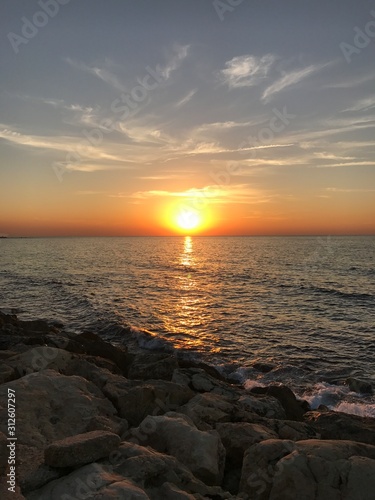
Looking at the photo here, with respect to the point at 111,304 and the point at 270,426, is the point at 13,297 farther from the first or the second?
the point at 270,426

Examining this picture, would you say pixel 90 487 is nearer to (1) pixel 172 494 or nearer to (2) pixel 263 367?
(1) pixel 172 494

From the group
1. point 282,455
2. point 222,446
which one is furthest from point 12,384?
point 282,455

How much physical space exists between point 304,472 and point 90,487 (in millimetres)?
3902

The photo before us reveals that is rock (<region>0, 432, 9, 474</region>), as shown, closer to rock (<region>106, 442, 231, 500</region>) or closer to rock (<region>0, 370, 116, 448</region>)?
rock (<region>0, 370, 116, 448</region>)

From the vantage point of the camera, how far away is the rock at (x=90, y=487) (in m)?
5.50

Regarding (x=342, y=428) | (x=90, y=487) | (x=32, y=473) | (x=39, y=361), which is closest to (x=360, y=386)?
(x=342, y=428)

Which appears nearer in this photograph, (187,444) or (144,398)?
(187,444)

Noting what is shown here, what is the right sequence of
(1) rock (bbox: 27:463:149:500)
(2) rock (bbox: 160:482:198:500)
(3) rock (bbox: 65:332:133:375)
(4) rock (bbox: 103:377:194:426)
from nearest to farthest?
(1) rock (bbox: 27:463:149:500) < (2) rock (bbox: 160:482:198:500) < (4) rock (bbox: 103:377:194:426) < (3) rock (bbox: 65:332:133:375)

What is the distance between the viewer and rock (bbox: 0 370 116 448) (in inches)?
310

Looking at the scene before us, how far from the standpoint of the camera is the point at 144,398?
984cm

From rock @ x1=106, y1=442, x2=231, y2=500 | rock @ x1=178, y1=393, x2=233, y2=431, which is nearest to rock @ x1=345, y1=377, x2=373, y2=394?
rock @ x1=178, y1=393, x2=233, y2=431

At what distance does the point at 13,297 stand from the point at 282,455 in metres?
39.0

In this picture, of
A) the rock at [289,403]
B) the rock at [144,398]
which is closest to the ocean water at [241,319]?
the rock at [289,403]

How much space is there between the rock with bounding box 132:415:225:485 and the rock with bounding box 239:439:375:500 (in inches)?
23.8
